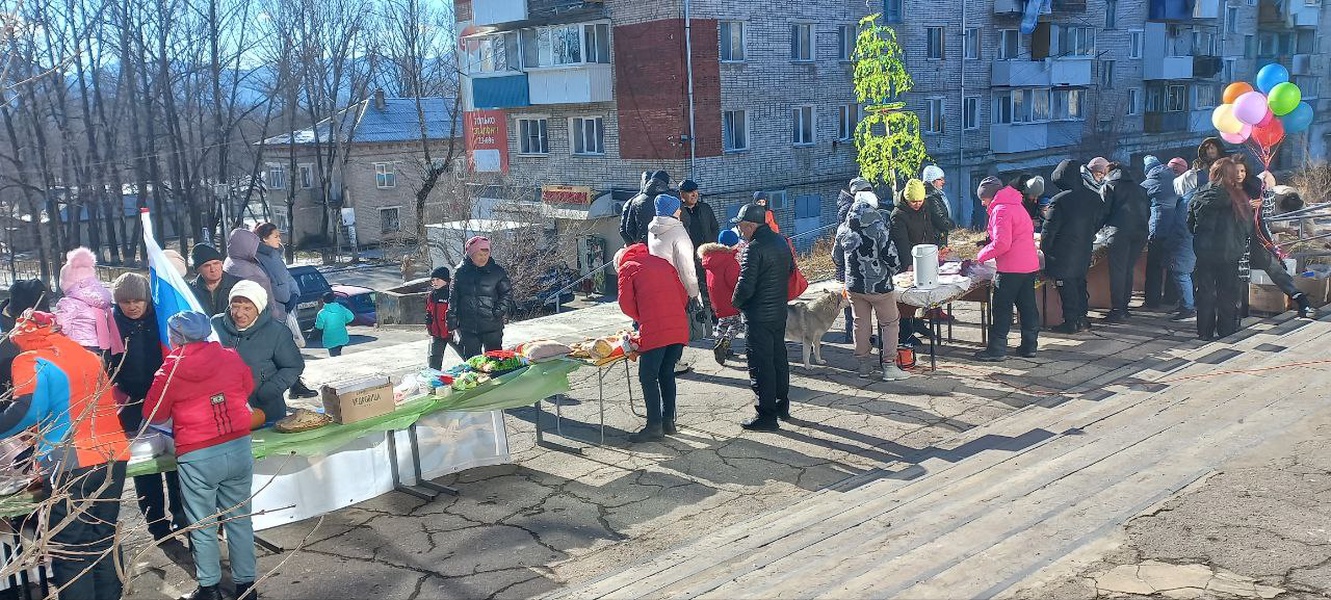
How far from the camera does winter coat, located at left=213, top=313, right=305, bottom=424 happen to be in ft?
20.5

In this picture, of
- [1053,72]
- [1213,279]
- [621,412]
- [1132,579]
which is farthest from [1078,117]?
[1132,579]

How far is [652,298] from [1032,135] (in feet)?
113

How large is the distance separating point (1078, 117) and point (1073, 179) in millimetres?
34430

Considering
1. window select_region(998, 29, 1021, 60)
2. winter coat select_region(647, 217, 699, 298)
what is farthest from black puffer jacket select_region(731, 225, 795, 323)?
window select_region(998, 29, 1021, 60)

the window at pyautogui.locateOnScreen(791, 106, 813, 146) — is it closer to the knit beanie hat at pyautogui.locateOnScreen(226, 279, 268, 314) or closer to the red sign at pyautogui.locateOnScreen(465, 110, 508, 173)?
the red sign at pyautogui.locateOnScreen(465, 110, 508, 173)

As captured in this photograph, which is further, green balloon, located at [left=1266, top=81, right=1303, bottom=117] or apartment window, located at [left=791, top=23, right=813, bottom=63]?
apartment window, located at [left=791, top=23, right=813, bottom=63]

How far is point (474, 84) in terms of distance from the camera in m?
34.0

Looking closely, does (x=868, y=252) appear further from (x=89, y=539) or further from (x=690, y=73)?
(x=690, y=73)

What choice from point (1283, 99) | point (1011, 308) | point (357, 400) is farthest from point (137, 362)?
point (1283, 99)

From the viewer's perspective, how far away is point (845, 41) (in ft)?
107

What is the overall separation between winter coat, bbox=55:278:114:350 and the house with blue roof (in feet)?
128

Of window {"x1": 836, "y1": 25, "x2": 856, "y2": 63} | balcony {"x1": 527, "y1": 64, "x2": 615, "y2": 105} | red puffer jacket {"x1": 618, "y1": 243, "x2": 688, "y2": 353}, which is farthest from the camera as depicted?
window {"x1": 836, "y1": 25, "x2": 856, "y2": 63}

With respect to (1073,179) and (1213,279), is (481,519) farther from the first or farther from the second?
(1213,279)

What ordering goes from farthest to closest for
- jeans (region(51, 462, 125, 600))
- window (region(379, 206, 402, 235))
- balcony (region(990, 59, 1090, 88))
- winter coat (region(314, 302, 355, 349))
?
window (region(379, 206, 402, 235)) → balcony (region(990, 59, 1090, 88)) → winter coat (region(314, 302, 355, 349)) → jeans (region(51, 462, 125, 600))
